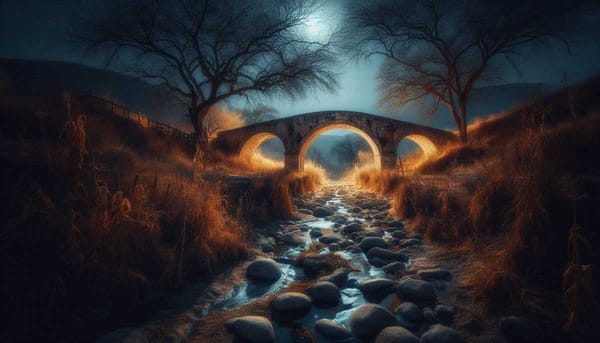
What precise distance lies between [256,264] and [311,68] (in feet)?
41.2

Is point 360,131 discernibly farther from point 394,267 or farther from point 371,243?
point 394,267

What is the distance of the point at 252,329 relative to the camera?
1735 mm

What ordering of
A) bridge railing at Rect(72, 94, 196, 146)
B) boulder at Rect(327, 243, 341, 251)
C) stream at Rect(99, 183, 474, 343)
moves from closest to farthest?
stream at Rect(99, 183, 474, 343) < boulder at Rect(327, 243, 341, 251) < bridge railing at Rect(72, 94, 196, 146)

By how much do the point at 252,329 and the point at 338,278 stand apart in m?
1.11

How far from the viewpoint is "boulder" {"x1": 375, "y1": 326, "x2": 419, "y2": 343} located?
160 centimetres

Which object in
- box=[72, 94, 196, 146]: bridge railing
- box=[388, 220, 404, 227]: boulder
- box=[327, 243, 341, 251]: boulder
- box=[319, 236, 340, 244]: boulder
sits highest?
box=[72, 94, 196, 146]: bridge railing

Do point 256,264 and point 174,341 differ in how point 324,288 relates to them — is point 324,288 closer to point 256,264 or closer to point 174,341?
point 256,264

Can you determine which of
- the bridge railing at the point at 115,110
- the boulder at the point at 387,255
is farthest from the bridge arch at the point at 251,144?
the boulder at the point at 387,255

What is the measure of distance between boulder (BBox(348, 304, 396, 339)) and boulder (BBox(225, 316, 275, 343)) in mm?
618

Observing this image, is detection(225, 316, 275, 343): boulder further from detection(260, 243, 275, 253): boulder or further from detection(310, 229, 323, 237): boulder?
detection(310, 229, 323, 237): boulder

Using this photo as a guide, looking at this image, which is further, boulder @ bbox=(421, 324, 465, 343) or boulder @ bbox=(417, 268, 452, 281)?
boulder @ bbox=(417, 268, 452, 281)

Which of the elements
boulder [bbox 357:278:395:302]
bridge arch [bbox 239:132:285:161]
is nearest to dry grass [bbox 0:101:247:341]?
boulder [bbox 357:278:395:302]

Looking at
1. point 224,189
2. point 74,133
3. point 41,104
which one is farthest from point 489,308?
point 41,104

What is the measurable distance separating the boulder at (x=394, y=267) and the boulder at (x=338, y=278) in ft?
1.66
